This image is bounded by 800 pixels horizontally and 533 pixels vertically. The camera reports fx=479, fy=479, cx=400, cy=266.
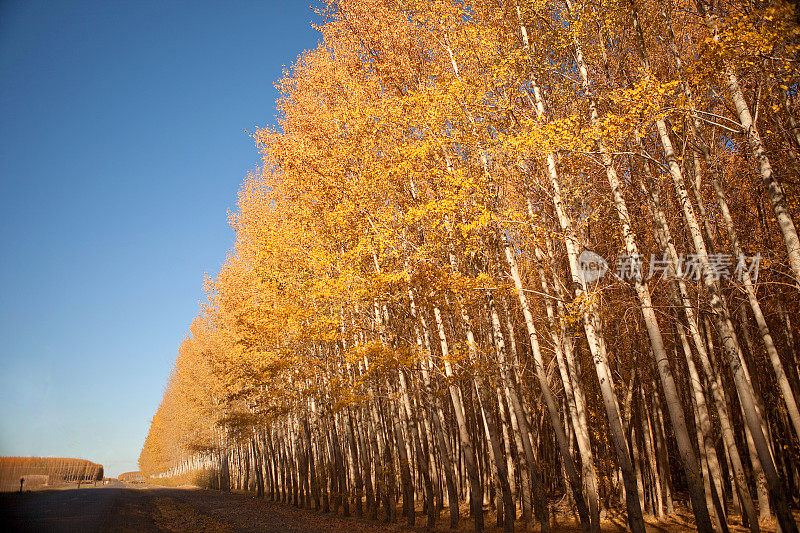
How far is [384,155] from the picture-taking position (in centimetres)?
1302

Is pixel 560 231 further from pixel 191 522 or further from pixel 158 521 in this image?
pixel 158 521

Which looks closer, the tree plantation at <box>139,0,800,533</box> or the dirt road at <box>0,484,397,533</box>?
the tree plantation at <box>139,0,800,533</box>

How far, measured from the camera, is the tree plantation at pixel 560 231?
8.30 meters

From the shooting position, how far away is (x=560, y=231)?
10336 millimetres

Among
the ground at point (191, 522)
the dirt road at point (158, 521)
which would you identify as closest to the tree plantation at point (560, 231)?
the ground at point (191, 522)

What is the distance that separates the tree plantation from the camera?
830cm

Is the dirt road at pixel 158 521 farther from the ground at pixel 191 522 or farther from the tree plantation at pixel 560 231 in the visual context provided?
the tree plantation at pixel 560 231

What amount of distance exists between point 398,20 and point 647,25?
319 inches

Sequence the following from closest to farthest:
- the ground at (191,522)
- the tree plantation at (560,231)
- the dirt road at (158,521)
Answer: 1. the tree plantation at (560,231)
2. the dirt road at (158,521)
3. the ground at (191,522)

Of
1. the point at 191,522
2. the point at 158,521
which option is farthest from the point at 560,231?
the point at 158,521

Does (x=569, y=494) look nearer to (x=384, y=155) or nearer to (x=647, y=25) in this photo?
(x=384, y=155)

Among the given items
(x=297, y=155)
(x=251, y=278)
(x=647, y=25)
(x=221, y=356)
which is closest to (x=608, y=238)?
(x=647, y=25)

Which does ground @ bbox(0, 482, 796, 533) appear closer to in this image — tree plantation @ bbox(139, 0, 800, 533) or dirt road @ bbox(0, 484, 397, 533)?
dirt road @ bbox(0, 484, 397, 533)

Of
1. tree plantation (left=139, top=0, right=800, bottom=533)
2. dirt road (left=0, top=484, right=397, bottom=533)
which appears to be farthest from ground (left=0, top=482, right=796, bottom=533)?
tree plantation (left=139, top=0, right=800, bottom=533)
